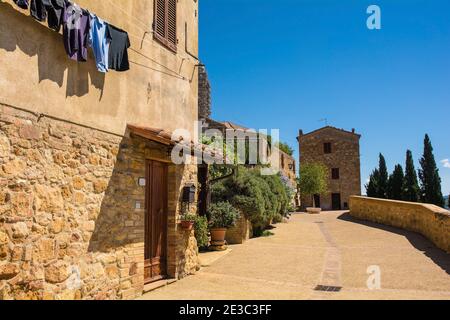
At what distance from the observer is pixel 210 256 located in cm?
1117

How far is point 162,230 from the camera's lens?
26.0 ft

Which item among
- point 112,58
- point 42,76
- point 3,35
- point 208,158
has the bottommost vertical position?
point 208,158

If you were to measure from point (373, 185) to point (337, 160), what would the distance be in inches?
196

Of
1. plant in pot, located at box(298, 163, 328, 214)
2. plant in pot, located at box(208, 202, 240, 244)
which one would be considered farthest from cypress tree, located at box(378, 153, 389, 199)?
plant in pot, located at box(208, 202, 240, 244)

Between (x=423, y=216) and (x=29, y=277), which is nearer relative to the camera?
(x=29, y=277)

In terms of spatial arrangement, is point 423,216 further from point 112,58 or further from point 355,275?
point 112,58

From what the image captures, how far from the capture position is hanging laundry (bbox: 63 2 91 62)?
5156 mm

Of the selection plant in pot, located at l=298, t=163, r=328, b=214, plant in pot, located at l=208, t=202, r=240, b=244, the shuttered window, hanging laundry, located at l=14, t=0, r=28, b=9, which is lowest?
plant in pot, located at l=208, t=202, r=240, b=244

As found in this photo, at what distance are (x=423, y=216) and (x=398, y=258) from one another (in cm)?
438

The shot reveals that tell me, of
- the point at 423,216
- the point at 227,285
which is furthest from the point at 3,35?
the point at 423,216

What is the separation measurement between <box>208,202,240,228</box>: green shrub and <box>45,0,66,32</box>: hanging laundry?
878 centimetres

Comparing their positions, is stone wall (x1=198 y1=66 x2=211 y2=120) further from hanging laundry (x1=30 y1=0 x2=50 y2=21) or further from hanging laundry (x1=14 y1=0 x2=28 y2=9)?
hanging laundry (x1=14 y1=0 x2=28 y2=9)

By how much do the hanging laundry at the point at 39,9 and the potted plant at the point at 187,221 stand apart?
4857 mm

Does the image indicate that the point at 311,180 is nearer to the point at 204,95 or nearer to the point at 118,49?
the point at 204,95
